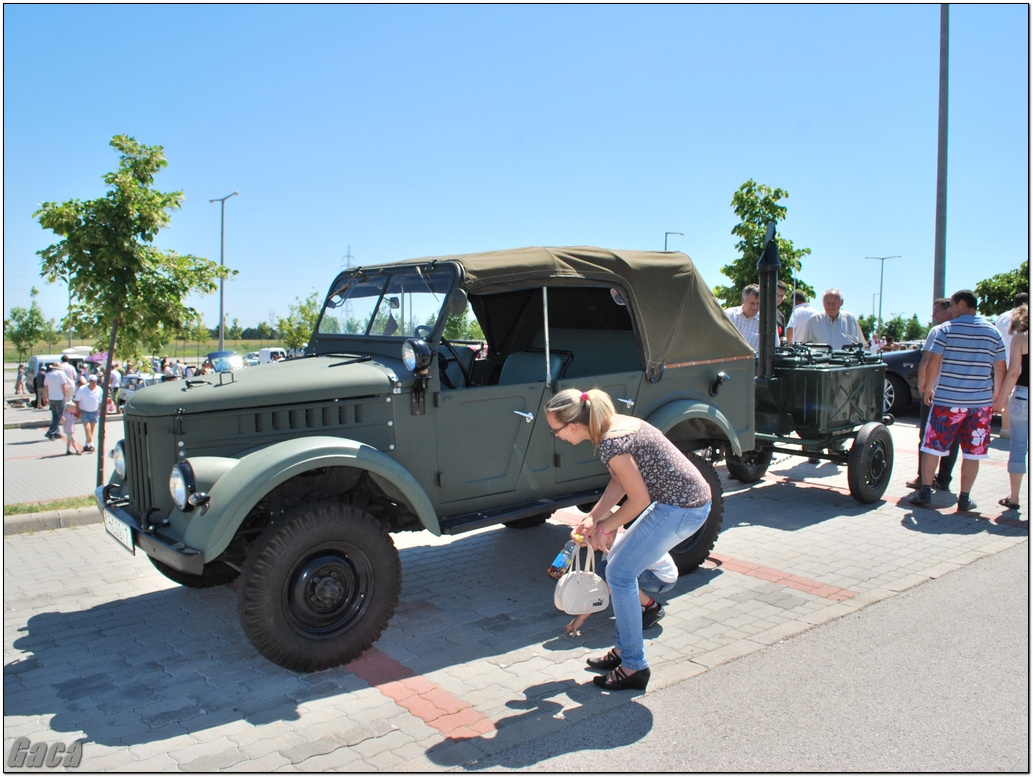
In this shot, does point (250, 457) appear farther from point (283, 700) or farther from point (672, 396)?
point (672, 396)

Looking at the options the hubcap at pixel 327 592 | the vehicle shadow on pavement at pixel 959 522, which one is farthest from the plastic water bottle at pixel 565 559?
the vehicle shadow on pavement at pixel 959 522

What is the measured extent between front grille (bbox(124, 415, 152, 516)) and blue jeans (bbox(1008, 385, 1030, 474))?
7.16 m

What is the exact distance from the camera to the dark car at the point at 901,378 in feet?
46.6

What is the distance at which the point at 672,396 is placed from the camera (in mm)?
5883

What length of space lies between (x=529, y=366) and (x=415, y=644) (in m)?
2.17

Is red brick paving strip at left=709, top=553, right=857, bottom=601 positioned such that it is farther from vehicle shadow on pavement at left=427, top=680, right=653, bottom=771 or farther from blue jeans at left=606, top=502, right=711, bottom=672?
vehicle shadow on pavement at left=427, top=680, right=653, bottom=771

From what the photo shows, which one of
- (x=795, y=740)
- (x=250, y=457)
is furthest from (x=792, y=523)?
(x=250, y=457)

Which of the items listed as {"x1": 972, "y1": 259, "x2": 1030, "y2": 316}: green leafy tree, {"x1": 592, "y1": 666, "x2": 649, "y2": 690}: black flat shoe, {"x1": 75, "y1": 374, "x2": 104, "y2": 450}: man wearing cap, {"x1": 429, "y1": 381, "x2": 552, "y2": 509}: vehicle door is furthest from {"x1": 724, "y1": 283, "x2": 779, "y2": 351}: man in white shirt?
{"x1": 972, "y1": 259, "x2": 1030, "y2": 316}: green leafy tree

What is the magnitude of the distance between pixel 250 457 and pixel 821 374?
5.40m

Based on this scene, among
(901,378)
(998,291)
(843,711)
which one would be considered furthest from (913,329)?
(843,711)

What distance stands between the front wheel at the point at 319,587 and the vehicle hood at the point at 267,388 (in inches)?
26.6

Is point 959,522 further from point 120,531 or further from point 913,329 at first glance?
point 913,329

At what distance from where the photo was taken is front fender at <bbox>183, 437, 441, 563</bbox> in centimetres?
396

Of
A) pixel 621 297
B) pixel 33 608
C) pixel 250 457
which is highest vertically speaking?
pixel 621 297
